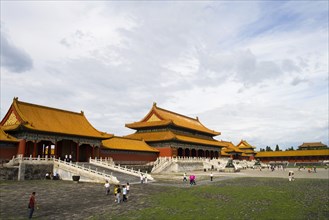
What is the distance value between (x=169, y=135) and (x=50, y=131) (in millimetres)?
25300

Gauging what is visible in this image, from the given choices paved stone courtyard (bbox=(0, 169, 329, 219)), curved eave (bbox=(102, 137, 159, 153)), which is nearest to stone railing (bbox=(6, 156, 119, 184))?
paved stone courtyard (bbox=(0, 169, 329, 219))

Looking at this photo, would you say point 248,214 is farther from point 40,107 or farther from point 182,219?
point 40,107

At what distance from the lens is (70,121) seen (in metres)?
45.3

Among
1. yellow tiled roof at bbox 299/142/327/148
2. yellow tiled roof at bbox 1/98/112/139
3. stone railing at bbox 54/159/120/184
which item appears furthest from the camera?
yellow tiled roof at bbox 299/142/327/148

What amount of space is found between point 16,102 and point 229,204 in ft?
104

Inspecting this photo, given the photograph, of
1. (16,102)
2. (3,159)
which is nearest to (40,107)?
(16,102)

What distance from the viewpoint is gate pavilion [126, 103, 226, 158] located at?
57469 millimetres

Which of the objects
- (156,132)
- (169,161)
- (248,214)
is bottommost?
(248,214)

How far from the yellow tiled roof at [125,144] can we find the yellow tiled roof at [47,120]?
2862 mm

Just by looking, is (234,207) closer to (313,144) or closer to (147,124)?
(147,124)

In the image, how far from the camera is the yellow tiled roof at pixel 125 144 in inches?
Result: 1913

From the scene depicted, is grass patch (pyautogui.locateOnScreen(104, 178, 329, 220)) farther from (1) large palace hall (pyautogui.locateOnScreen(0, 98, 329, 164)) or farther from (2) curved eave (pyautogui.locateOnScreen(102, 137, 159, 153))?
(2) curved eave (pyautogui.locateOnScreen(102, 137, 159, 153))

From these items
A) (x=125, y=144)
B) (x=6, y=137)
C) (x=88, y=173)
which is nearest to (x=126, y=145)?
(x=125, y=144)

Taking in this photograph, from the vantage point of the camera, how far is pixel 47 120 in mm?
41031
